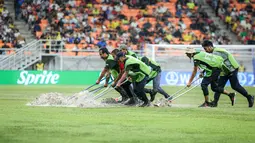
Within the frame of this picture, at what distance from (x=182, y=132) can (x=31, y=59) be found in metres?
35.3

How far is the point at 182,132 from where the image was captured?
47.0ft

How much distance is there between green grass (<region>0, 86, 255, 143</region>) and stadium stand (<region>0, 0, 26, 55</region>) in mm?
27112

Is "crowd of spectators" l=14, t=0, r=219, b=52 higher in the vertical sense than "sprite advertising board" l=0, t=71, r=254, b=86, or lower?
higher

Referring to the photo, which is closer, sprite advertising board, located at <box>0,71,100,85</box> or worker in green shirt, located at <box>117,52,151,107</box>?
worker in green shirt, located at <box>117,52,151,107</box>

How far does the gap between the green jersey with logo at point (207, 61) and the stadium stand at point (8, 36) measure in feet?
85.4

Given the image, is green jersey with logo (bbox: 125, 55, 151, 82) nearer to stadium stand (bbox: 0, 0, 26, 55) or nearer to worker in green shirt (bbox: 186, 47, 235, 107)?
worker in green shirt (bbox: 186, 47, 235, 107)

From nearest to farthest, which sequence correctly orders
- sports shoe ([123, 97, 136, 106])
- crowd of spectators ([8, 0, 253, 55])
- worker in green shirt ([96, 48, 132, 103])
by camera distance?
1. worker in green shirt ([96, 48, 132, 103])
2. sports shoe ([123, 97, 136, 106])
3. crowd of spectators ([8, 0, 253, 55])

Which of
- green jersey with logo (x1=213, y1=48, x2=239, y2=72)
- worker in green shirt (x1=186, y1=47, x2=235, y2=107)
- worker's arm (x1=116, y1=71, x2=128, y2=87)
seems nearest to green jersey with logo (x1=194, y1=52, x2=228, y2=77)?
worker in green shirt (x1=186, y1=47, x2=235, y2=107)

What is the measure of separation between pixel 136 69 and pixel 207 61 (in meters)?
2.15

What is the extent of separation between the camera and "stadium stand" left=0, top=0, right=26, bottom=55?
47.4 m

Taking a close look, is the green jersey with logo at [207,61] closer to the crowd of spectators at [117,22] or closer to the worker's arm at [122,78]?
the worker's arm at [122,78]

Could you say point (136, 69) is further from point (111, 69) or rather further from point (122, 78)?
point (111, 69)

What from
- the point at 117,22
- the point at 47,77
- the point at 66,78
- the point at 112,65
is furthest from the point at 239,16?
the point at 112,65

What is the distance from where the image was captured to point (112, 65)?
76.5 feet
